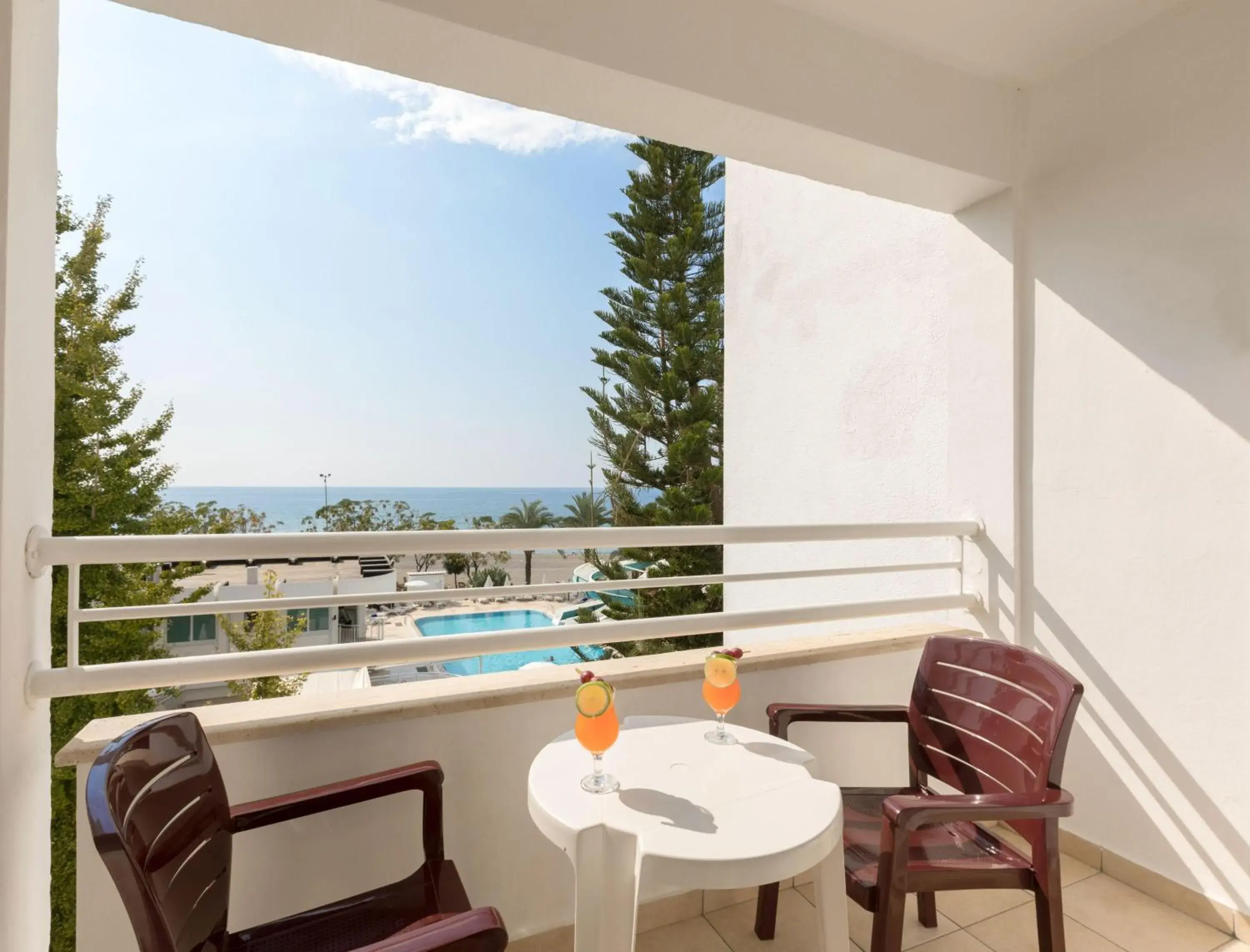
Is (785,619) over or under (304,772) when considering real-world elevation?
over

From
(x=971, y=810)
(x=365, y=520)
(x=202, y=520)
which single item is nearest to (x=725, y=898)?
(x=971, y=810)

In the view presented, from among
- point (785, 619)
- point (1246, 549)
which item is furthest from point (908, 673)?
point (1246, 549)

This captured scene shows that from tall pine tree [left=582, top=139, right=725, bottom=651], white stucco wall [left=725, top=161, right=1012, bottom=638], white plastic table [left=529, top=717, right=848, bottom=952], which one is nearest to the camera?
white plastic table [left=529, top=717, right=848, bottom=952]

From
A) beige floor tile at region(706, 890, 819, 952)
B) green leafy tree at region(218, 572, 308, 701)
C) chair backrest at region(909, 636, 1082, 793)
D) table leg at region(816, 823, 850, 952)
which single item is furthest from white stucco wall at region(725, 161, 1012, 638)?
green leafy tree at region(218, 572, 308, 701)

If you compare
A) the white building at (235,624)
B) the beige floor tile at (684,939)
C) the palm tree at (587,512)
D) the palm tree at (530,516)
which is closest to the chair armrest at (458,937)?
the beige floor tile at (684,939)

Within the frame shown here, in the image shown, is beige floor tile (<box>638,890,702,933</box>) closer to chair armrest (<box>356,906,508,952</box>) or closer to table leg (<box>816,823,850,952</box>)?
table leg (<box>816,823,850,952</box>)

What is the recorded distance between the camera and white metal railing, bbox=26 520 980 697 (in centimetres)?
128

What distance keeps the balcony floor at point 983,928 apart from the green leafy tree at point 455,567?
20.2 m

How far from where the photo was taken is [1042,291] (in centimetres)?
222

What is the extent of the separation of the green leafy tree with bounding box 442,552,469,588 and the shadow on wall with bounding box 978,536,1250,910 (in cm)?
2026

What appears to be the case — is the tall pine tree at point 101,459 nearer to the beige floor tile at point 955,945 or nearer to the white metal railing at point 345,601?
the white metal railing at point 345,601

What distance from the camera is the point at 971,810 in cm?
121

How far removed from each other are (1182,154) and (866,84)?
0.88m

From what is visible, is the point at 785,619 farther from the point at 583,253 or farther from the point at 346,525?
the point at 583,253
